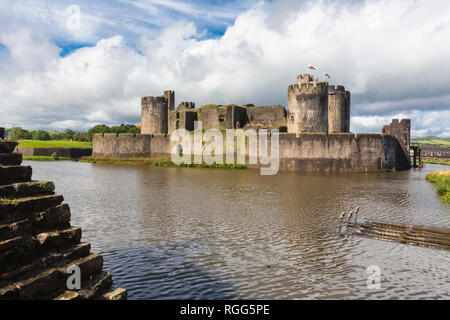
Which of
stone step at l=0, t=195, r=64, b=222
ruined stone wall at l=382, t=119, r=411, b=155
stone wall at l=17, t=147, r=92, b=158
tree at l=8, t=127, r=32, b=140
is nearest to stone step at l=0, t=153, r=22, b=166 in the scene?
stone step at l=0, t=195, r=64, b=222

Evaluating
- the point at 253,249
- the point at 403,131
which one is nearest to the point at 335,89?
the point at 403,131

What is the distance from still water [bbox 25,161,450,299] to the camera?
6.15 m

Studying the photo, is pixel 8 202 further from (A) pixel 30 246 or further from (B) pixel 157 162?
(B) pixel 157 162

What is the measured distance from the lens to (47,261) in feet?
14.8

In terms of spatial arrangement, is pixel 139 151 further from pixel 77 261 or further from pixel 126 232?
pixel 77 261

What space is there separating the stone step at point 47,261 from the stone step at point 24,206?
587 mm

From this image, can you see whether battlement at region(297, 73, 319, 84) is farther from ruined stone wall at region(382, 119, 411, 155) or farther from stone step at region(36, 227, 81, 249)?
stone step at region(36, 227, 81, 249)

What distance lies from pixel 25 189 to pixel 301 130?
30.1 m

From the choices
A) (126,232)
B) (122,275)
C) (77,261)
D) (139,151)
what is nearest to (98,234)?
(126,232)

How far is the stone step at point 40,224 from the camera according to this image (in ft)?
13.9

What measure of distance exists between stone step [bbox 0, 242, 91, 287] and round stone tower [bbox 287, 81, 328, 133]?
29542 mm

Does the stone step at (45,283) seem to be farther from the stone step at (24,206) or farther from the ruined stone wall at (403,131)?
the ruined stone wall at (403,131)

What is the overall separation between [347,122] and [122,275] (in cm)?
3886

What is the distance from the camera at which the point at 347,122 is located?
41.1 metres
